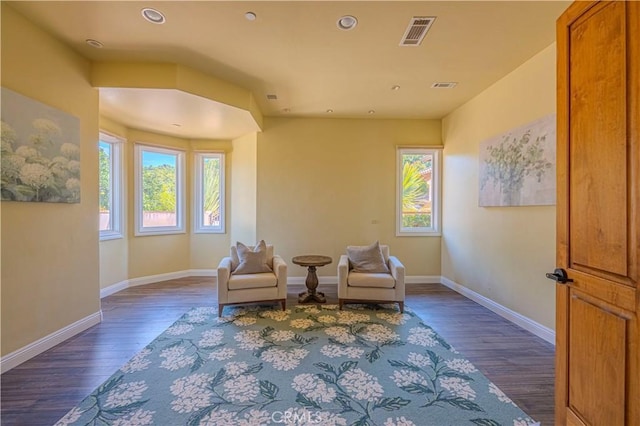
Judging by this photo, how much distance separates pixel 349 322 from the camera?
3373mm

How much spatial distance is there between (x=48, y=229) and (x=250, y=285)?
6.98 feet

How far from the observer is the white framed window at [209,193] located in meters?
5.71

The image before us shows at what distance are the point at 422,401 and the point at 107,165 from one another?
549 centimetres

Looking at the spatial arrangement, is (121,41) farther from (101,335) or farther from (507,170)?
(507,170)

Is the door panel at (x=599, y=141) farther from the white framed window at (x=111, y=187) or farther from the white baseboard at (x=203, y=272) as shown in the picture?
the white framed window at (x=111, y=187)

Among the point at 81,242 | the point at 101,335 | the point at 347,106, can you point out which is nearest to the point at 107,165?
the point at 81,242

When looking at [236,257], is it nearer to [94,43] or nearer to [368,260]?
[368,260]

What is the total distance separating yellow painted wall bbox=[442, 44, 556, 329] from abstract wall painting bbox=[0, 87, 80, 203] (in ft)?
16.5

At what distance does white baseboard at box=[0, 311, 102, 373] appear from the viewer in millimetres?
2393

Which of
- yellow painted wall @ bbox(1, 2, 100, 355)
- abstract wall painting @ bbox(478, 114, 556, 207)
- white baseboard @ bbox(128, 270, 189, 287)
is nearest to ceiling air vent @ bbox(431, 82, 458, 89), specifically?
abstract wall painting @ bbox(478, 114, 556, 207)

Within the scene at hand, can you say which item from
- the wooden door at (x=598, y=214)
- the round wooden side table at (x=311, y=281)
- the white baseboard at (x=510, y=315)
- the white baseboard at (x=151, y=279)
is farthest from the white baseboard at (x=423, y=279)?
the white baseboard at (x=151, y=279)

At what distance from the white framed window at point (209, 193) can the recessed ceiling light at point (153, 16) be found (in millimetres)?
3259

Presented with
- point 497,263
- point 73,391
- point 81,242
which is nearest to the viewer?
point 73,391

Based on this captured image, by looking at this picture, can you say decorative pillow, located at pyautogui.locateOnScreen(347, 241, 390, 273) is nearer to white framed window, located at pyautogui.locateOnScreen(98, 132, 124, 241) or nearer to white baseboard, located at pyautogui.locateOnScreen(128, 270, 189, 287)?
white baseboard, located at pyautogui.locateOnScreen(128, 270, 189, 287)
